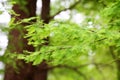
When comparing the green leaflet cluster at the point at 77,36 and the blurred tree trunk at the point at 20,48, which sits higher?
the green leaflet cluster at the point at 77,36

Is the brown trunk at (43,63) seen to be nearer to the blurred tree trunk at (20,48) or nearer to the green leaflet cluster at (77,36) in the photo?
the blurred tree trunk at (20,48)

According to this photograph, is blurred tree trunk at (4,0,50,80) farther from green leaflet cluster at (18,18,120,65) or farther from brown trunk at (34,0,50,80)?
green leaflet cluster at (18,18,120,65)

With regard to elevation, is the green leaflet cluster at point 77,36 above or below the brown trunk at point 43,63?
above

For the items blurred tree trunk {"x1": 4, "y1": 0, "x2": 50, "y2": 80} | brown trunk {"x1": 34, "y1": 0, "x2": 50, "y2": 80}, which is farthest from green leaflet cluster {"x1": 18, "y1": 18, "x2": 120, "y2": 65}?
brown trunk {"x1": 34, "y1": 0, "x2": 50, "y2": 80}

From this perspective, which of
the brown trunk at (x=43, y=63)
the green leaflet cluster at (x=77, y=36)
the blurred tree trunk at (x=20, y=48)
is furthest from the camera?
the brown trunk at (x=43, y=63)

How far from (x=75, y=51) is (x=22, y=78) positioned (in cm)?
361

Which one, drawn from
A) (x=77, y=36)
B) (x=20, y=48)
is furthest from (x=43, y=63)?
(x=77, y=36)

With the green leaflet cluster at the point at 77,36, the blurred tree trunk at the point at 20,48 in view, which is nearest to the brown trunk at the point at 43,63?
the blurred tree trunk at the point at 20,48

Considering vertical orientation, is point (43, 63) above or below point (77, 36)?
below

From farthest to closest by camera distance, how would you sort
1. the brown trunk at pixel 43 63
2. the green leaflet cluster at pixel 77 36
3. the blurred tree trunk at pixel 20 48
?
the brown trunk at pixel 43 63, the blurred tree trunk at pixel 20 48, the green leaflet cluster at pixel 77 36

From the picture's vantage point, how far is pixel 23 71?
7.90 metres

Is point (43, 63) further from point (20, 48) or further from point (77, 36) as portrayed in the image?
point (77, 36)

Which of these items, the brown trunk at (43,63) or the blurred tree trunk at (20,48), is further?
the brown trunk at (43,63)

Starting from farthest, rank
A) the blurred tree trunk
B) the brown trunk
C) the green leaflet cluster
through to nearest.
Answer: the brown trunk → the blurred tree trunk → the green leaflet cluster
